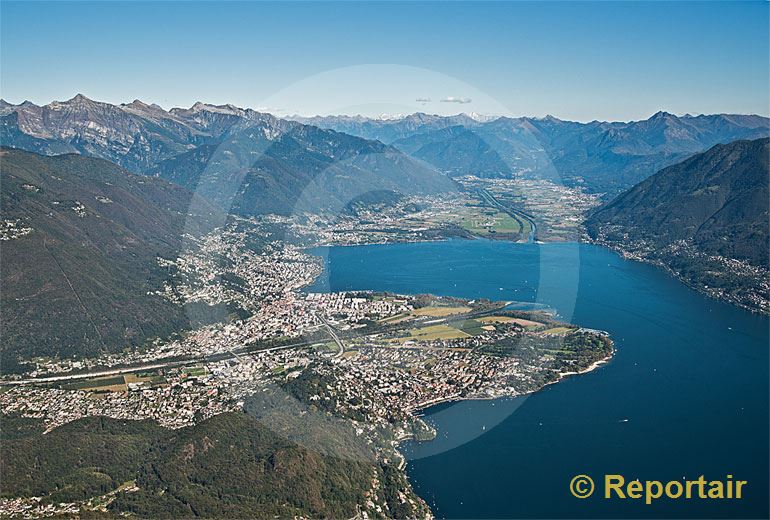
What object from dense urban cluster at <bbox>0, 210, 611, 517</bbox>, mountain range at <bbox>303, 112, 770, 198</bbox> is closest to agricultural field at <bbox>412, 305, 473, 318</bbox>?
dense urban cluster at <bbox>0, 210, 611, 517</bbox>

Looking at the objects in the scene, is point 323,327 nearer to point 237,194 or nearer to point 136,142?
point 237,194

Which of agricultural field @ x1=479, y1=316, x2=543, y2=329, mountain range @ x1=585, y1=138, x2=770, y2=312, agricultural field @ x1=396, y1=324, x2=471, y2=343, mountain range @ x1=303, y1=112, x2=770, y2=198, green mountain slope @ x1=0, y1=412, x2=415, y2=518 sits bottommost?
green mountain slope @ x1=0, y1=412, x2=415, y2=518

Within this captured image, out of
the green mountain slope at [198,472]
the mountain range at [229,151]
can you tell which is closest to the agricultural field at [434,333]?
the green mountain slope at [198,472]

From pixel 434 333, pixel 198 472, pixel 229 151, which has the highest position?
pixel 229 151

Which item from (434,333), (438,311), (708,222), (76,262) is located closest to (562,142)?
(708,222)

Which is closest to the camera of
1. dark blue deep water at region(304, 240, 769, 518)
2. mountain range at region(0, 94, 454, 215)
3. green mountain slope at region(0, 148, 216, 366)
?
dark blue deep water at region(304, 240, 769, 518)

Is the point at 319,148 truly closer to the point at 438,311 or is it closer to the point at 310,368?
the point at 438,311

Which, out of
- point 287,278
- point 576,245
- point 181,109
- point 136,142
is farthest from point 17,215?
point 181,109

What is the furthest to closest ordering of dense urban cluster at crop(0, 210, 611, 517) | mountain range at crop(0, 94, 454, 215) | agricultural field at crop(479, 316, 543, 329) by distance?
mountain range at crop(0, 94, 454, 215) → agricultural field at crop(479, 316, 543, 329) → dense urban cluster at crop(0, 210, 611, 517)

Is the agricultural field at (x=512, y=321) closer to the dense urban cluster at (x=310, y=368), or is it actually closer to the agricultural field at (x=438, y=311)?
the dense urban cluster at (x=310, y=368)

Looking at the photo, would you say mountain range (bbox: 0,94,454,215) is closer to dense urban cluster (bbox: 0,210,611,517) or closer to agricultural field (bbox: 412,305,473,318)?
dense urban cluster (bbox: 0,210,611,517)
